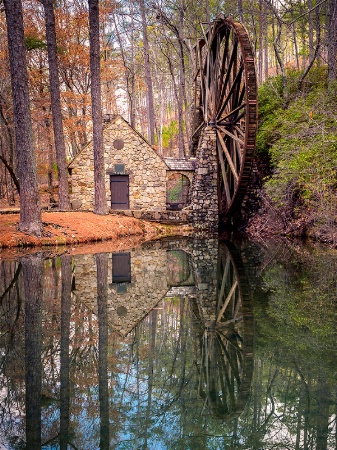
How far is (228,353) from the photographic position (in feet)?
13.4

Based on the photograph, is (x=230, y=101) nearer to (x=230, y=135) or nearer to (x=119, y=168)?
(x=230, y=135)

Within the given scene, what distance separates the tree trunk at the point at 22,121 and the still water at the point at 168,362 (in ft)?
16.0

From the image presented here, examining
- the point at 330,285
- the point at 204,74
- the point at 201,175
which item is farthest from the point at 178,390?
the point at 204,74

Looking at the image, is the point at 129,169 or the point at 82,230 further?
the point at 129,169

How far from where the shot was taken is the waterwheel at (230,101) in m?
12.8

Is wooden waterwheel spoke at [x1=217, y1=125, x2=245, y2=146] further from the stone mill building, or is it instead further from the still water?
the still water

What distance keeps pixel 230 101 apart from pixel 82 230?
7015mm

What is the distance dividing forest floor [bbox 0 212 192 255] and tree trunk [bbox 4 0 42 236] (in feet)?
1.23

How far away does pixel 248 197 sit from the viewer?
657 inches

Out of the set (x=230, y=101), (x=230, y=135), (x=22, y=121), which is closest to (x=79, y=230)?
(x=22, y=121)

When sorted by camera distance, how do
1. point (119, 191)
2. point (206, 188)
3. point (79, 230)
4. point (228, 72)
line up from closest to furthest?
point (79, 230), point (228, 72), point (206, 188), point (119, 191)

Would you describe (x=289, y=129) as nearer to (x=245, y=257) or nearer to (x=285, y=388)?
(x=245, y=257)

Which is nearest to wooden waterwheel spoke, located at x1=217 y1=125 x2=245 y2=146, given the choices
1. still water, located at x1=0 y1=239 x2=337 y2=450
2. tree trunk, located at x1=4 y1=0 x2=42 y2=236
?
tree trunk, located at x1=4 y1=0 x2=42 y2=236

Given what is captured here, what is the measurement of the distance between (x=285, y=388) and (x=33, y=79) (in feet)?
69.7
